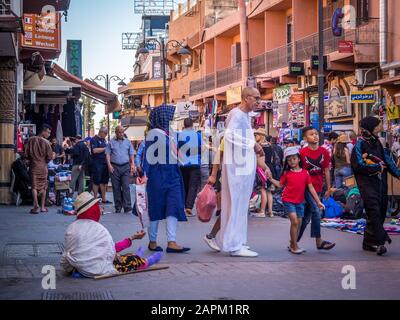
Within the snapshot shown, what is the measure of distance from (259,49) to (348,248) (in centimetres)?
3162

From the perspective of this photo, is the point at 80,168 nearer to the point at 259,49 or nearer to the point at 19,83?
the point at 19,83

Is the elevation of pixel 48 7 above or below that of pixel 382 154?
above

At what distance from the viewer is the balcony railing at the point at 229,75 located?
45875 mm

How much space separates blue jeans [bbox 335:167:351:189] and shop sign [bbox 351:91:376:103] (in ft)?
22.0

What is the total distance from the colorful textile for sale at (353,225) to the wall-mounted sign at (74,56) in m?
31.7

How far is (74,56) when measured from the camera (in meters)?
47.2

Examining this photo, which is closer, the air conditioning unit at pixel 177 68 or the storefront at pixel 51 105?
the storefront at pixel 51 105

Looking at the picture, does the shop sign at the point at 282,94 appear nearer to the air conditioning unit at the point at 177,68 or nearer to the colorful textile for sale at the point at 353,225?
the colorful textile for sale at the point at 353,225

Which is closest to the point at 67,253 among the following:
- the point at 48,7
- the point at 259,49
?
the point at 48,7

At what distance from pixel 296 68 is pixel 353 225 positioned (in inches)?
734

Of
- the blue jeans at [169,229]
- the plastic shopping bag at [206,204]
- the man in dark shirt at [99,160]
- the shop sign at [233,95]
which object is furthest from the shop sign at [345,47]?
the blue jeans at [169,229]

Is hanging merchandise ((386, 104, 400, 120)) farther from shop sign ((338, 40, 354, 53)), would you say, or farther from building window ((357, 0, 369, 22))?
building window ((357, 0, 369, 22))

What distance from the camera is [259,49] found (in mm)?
43438
